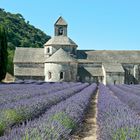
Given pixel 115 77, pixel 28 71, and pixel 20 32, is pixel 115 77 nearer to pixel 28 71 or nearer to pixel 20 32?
pixel 28 71

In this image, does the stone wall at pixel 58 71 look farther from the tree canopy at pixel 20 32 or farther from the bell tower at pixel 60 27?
the tree canopy at pixel 20 32

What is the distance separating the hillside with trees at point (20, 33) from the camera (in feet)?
334

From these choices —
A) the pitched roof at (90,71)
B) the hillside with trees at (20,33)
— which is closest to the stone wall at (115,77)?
the pitched roof at (90,71)

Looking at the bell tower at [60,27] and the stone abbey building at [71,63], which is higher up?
the bell tower at [60,27]

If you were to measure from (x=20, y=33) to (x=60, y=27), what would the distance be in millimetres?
48756

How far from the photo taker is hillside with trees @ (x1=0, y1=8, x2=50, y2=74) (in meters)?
102

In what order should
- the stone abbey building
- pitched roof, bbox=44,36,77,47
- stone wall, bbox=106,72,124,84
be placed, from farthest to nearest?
pitched roof, bbox=44,36,77,47
stone wall, bbox=106,72,124,84
the stone abbey building

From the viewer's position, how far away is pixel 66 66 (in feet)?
196

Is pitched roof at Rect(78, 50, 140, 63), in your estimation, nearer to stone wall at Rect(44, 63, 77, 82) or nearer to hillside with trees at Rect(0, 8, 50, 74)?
stone wall at Rect(44, 63, 77, 82)

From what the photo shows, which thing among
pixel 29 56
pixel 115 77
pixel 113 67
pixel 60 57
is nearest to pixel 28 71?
pixel 29 56

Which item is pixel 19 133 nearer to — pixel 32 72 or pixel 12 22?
pixel 32 72

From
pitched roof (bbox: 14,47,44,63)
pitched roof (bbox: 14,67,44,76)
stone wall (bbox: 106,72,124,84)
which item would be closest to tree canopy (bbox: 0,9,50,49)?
pitched roof (bbox: 14,47,44,63)

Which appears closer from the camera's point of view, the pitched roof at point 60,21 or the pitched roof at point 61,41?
the pitched roof at point 61,41

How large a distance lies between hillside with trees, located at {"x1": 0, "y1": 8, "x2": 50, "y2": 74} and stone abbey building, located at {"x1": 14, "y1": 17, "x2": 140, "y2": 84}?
30.3 metres
